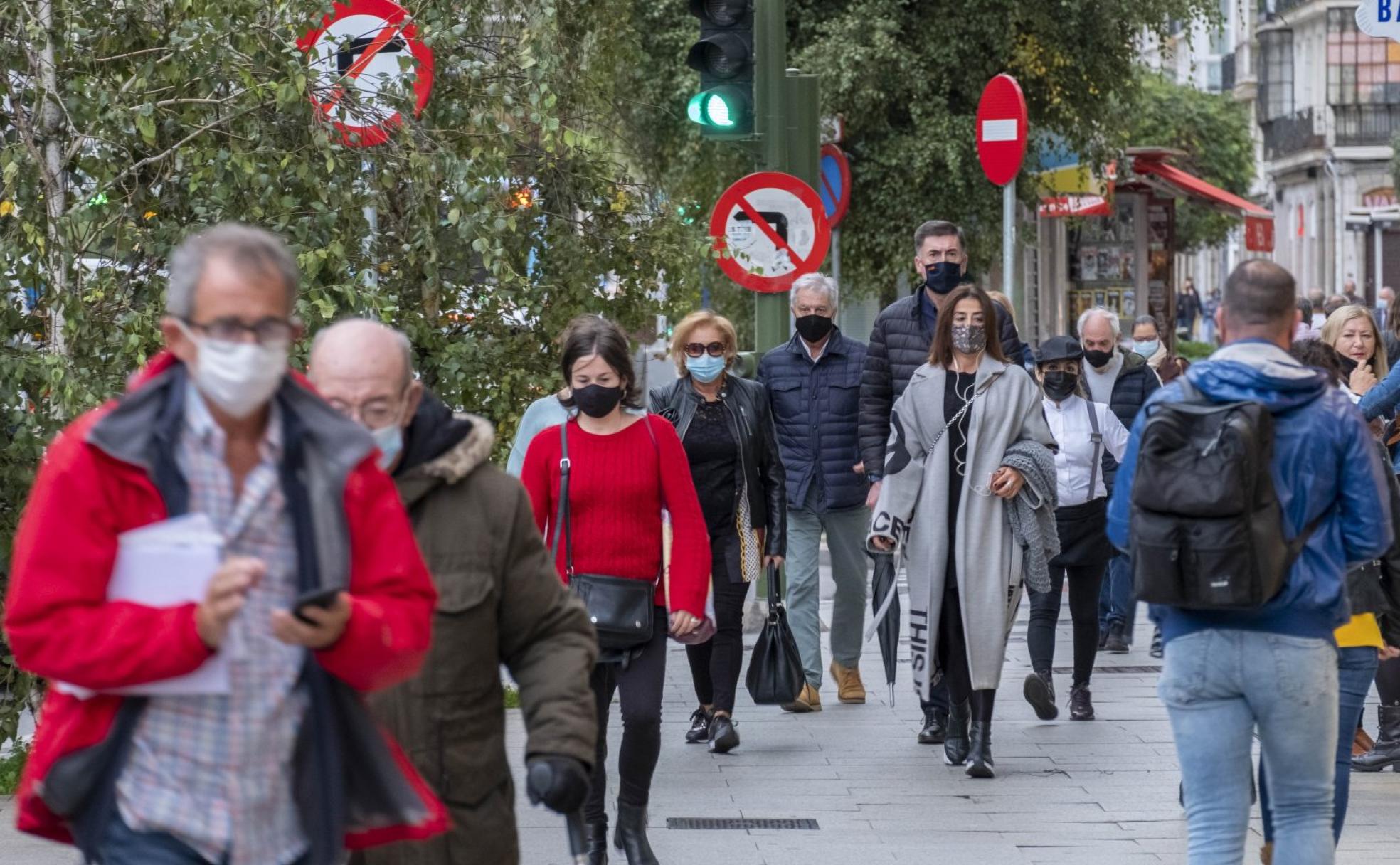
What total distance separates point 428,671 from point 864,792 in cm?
454

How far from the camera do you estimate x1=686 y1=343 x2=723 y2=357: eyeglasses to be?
368 inches

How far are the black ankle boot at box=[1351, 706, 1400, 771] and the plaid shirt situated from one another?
6.43 meters

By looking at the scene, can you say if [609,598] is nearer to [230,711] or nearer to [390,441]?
[390,441]

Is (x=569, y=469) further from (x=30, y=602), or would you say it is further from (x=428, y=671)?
(x=30, y=602)

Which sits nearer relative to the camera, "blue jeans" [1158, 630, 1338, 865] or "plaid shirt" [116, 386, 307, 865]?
"plaid shirt" [116, 386, 307, 865]

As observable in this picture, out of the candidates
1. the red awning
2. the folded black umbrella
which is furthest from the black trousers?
the red awning

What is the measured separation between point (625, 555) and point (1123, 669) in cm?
553

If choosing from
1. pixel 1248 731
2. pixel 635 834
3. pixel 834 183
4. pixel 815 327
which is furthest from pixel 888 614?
pixel 834 183

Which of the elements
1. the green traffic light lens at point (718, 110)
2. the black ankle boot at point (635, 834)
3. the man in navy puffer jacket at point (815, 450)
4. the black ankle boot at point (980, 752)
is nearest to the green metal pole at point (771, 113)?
the green traffic light lens at point (718, 110)

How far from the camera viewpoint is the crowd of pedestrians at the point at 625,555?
3.22 m

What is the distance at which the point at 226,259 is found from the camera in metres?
3.24

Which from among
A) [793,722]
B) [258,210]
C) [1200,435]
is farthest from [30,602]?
[793,722]

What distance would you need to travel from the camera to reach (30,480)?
7953 millimetres

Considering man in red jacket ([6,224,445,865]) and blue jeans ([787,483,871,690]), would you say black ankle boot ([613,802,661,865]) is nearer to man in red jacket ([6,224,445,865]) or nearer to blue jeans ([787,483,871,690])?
blue jeans ([787,483,871,690])
